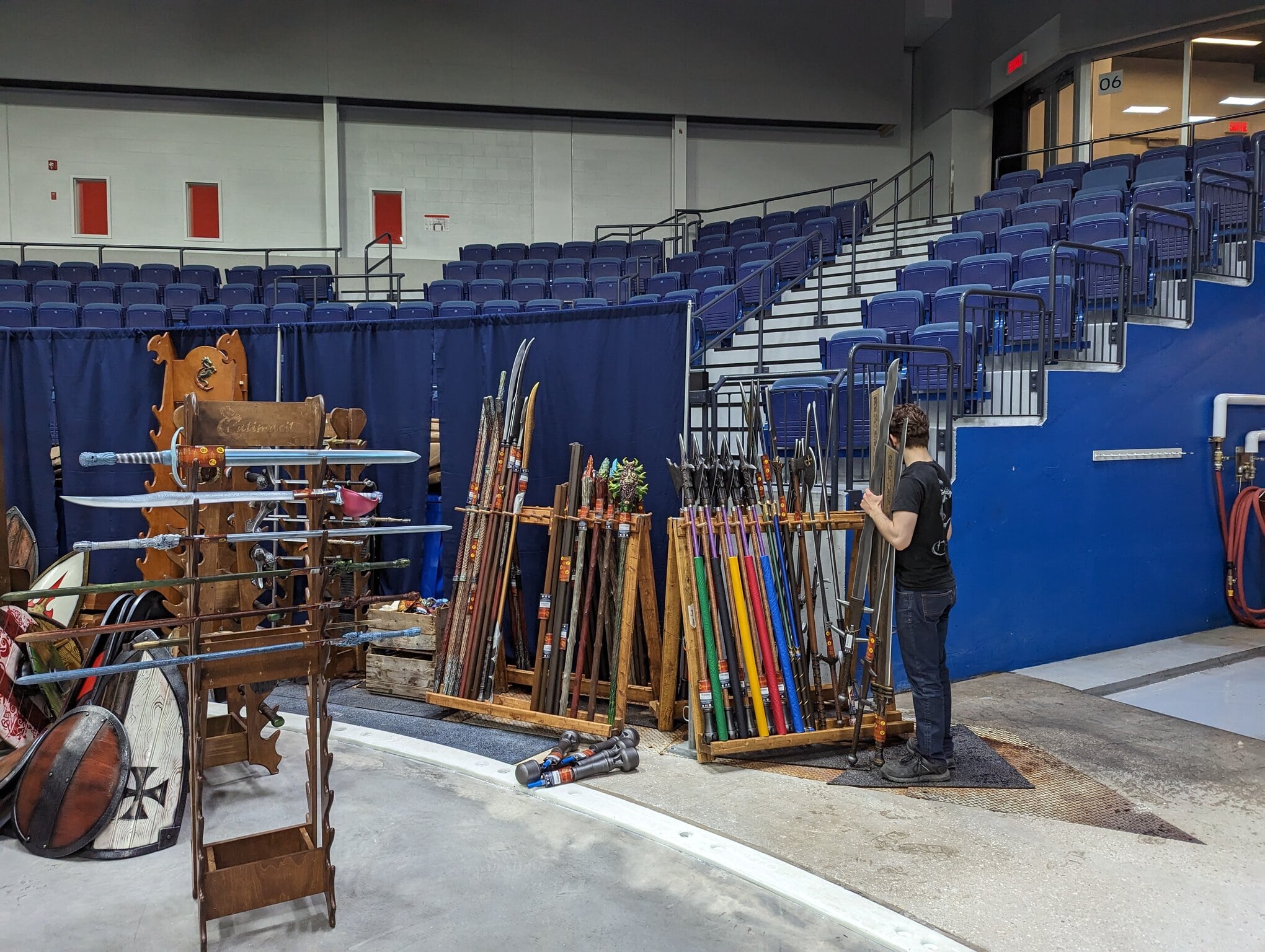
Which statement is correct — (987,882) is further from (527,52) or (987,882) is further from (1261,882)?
(527,52)

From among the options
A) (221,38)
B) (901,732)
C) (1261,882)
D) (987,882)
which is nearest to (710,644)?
(901,732)

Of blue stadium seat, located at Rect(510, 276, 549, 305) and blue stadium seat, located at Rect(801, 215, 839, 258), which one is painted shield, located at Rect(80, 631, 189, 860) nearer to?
blue stadium seat, located at Rect(510, 276, 549, 305)

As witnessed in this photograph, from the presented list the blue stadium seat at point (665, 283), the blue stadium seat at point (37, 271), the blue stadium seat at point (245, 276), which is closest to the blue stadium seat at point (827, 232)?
the blue stadium seat at point (665, 283)

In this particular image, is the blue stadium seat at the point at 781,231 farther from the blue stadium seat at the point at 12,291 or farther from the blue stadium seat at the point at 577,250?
the blue stadium seat at the point at 12,291

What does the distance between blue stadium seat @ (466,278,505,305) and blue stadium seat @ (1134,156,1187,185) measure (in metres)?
7.41

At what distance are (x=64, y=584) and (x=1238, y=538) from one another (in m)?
7.87

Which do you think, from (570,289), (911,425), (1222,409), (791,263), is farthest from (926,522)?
(791,263)

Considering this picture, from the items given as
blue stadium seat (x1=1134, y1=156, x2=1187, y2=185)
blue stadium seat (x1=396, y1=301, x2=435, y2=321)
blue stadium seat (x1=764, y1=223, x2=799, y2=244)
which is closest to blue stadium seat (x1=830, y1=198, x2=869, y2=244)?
blue stadium seat (x1=764, y1=223, x2=799, y2=244)

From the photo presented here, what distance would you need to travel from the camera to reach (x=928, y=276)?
8.36 metres

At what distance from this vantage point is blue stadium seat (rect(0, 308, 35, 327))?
10391 mm

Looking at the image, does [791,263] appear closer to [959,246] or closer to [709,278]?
[709,278]

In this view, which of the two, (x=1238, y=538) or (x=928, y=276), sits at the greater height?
(x=928, y=276)

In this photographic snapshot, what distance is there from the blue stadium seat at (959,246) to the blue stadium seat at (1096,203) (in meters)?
0.88

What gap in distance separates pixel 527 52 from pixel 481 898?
48.3ft
